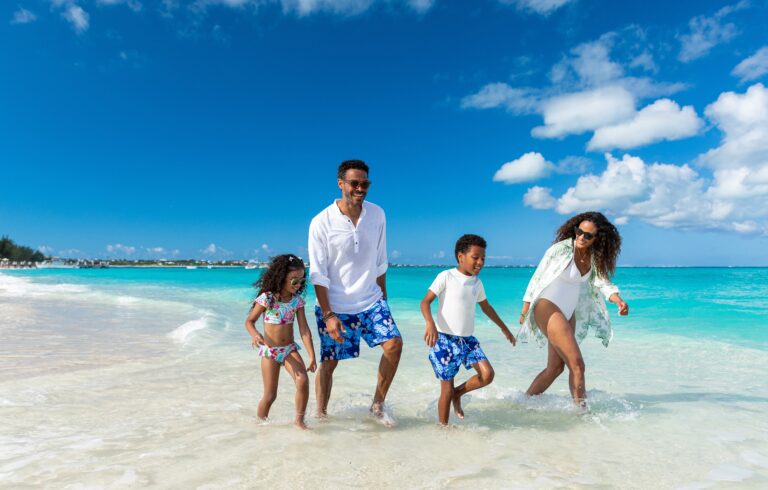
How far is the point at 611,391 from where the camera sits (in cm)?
625

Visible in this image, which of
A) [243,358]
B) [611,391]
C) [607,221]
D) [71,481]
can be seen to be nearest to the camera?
[71,481]

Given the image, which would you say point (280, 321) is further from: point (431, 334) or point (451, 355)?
point (451, 355)

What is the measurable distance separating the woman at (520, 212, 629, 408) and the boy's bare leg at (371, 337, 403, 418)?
141cm

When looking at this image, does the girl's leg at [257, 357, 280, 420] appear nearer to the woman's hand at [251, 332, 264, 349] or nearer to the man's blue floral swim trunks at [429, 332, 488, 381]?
the woman's hand at [251, 332, 264, 349]

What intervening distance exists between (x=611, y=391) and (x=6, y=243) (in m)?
163

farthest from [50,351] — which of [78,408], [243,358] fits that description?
[78,408]

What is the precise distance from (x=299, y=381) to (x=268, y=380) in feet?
1.07

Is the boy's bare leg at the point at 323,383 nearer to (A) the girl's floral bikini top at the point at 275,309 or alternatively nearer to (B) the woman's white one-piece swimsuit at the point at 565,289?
(A) the girl's floral bikini top at the point at 275,309

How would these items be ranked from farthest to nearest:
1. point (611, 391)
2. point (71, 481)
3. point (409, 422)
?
1. point (611, 391)
2. point (409, 422)
3. point (71, 481)

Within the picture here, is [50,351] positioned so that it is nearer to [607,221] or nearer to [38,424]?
[38,424]

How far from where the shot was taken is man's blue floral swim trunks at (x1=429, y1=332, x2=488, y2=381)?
437 centimetres

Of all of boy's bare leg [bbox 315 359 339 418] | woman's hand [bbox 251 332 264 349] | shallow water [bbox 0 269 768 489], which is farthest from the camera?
boy's bare leg [bbox 315 359 339 418]

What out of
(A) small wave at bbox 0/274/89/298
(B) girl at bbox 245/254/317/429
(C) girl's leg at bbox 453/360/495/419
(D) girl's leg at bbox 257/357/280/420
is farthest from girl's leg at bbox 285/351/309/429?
(A) small wave at bbox 0/274/89/298

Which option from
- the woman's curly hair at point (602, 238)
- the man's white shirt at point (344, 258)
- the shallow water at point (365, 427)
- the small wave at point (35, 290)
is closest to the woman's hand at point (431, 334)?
the man's white shirt at point (344, 258)
